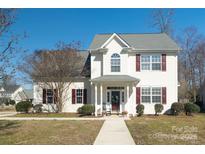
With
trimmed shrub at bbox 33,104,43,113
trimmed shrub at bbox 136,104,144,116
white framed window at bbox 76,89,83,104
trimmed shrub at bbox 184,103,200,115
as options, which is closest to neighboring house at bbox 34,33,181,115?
trimmed shrub at bbox 136,104,144,116

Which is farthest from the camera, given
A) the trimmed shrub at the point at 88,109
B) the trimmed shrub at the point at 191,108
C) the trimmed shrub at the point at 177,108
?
the trimmed shrub at the point at 177,108

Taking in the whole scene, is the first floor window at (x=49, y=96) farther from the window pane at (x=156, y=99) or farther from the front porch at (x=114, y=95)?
the window pane at (x=156, y=99)

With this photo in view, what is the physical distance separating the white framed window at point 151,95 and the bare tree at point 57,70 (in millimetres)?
6536

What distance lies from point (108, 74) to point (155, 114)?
217 inches

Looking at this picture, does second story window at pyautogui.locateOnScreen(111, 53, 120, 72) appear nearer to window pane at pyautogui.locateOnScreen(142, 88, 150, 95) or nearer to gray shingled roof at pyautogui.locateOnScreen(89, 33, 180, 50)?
gray shingled roof at pyautogui.locateOnScreen(89, 33, 180, 50)

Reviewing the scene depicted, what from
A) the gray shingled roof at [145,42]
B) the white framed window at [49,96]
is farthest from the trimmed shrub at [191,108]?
the white framed window at [49,96]

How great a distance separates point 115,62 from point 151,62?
3.25 metres

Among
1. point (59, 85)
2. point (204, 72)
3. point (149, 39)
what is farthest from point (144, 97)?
point (204, 72)

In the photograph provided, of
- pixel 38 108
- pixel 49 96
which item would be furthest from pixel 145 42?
pixel 38 108

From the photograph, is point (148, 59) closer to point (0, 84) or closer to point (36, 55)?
point (36, 55)

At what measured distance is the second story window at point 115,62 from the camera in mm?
25328

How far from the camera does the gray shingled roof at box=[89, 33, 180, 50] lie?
84.5 ft

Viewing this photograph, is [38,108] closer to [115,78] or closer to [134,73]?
[115,78]

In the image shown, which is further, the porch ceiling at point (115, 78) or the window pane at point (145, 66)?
the window pane at point (145, 66)
